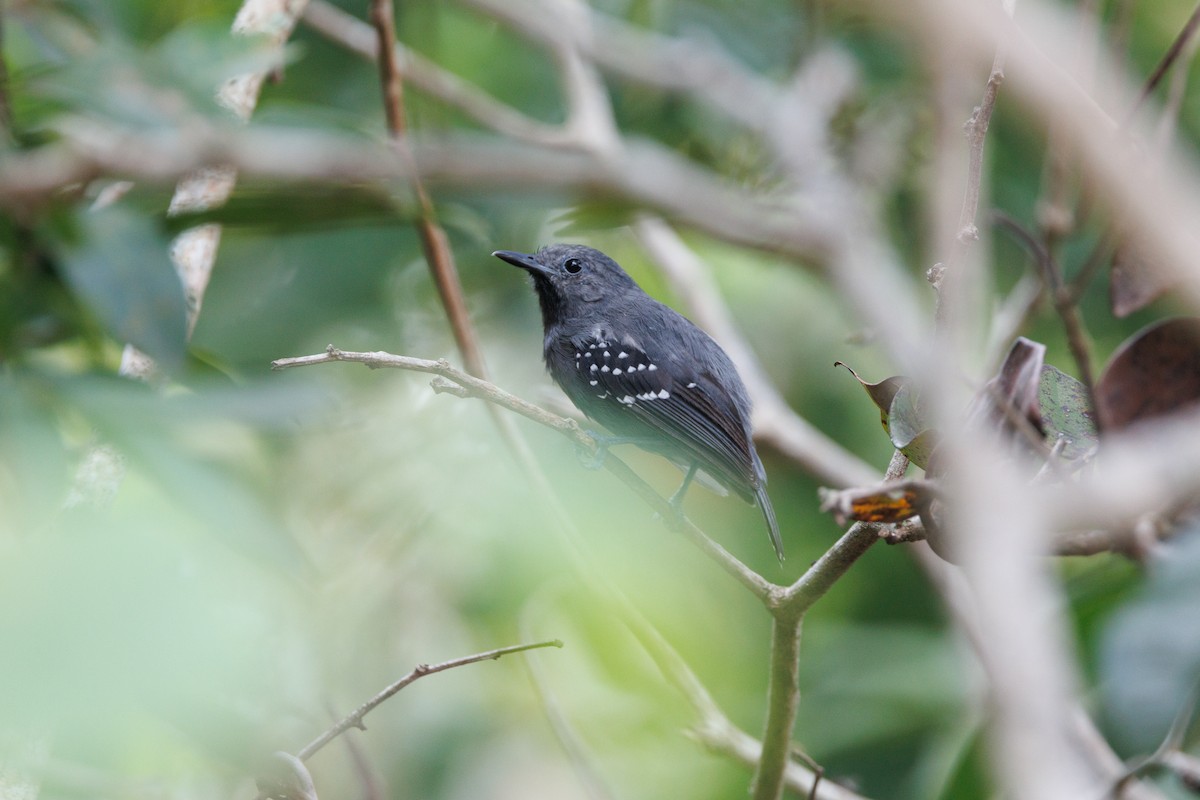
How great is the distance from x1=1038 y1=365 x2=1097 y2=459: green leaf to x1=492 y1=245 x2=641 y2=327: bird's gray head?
60.8 inches

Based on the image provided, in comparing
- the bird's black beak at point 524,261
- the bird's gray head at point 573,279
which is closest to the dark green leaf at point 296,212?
the bird's black beak at point 524,261

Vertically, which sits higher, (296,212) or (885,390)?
(885,390)

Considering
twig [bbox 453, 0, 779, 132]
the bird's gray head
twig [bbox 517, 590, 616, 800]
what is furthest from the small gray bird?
twig [bbox 453, 0, 779, 132]

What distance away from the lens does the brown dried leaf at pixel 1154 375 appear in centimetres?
169

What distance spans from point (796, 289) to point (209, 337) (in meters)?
2.42

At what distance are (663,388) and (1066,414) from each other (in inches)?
48.2

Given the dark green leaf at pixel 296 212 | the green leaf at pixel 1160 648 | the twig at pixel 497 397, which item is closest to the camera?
the twig at pixel 497 397

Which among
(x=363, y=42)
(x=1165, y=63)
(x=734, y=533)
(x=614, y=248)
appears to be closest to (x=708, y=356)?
(x=734, y=533)

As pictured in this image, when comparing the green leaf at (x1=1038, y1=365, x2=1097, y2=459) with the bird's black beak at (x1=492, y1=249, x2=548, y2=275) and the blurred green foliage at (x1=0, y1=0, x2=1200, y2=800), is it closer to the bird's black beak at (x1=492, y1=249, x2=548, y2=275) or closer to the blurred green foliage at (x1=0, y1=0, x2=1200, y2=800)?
the blurred green foliage at (x1=0, y1=0, x2=1200, y2=800)

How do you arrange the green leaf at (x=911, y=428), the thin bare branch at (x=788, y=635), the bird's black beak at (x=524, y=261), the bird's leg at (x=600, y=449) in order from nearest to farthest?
the green leaf at (x=911, y=428), the thin bare branch at (x=788, y=635), the bird's leg at (x=600, y=449), the bird's black beak at (x=524, y=261)

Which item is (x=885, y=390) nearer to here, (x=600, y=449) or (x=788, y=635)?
(x=788, y=635)

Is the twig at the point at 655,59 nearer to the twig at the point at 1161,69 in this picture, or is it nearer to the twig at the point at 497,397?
the twig at the point at 1161,69

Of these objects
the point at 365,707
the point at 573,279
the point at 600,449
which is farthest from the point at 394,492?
the point at 365,707

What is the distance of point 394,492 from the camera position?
331cm
